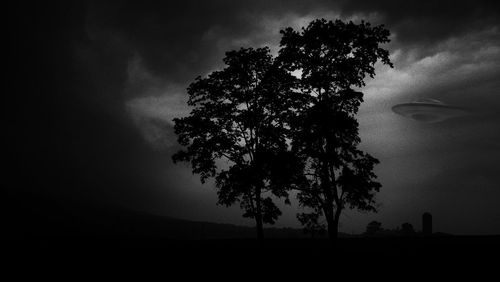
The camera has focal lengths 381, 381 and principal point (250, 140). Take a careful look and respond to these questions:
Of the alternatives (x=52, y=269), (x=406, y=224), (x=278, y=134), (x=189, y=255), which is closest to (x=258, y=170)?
(x=278, y=134)

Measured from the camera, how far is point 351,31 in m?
23.6

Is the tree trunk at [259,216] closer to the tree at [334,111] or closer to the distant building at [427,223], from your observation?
the tree at [334,111]

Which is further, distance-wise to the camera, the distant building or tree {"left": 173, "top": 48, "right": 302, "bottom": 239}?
the distant building

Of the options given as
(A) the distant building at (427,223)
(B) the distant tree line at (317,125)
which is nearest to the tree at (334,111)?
(B) the distant tree line at (317,125)

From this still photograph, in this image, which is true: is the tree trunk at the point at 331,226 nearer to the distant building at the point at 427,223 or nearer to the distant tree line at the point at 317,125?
the distant tree line at the point at 317,125

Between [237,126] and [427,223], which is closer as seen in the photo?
[237,126]

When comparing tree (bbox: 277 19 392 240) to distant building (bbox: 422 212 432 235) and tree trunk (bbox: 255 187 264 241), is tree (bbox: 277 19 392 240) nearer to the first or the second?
tree trunk (bbox: 255 187 264 241)

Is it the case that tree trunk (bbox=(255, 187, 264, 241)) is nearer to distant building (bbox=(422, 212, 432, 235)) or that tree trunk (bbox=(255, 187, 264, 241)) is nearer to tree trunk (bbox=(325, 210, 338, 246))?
tree trunk (bbox=(325, 210, 338, 246))

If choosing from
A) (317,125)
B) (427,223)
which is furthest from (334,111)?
(427,223)

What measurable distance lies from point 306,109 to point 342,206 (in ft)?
21.7

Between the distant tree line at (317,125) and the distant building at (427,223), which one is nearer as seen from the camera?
the distant tree line at (317,125)

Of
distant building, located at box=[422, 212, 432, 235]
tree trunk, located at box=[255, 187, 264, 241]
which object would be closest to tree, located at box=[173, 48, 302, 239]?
tree trunk, located at box=[255, 187, 264, 241]

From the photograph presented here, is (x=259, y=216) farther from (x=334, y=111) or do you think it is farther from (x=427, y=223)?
(x=427, y=223)

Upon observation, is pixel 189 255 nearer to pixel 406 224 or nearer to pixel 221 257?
pixel 221 257
